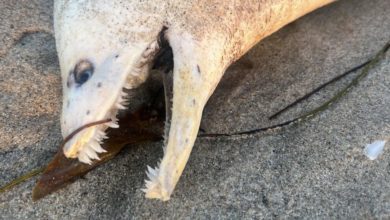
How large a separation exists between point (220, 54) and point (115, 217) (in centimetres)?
93

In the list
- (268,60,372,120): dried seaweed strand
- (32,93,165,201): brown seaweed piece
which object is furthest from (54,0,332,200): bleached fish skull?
(268,60,372,120): dried seaweed strand

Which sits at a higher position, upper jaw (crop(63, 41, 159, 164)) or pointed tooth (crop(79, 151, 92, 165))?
upper jaw (crop(63, 41, 159, 164))

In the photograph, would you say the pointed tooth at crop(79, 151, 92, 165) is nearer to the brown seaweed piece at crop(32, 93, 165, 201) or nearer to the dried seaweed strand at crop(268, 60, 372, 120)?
the brown seaweed piece at crop(32, 93, 165, 201)

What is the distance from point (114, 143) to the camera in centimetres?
254

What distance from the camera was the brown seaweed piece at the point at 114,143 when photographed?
2381 millimetres

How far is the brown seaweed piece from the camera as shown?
2381mm

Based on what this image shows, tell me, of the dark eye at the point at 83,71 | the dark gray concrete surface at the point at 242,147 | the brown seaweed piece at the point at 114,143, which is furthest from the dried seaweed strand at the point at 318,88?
the dark eye at the point at 83,71

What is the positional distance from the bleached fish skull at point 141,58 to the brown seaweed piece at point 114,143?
0.21 metres

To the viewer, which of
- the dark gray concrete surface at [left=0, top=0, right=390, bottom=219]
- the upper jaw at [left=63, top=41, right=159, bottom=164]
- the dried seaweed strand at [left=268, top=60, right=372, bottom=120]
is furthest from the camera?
the dried seaweed strand at [left=268, top=60, right=372, bottom=120]

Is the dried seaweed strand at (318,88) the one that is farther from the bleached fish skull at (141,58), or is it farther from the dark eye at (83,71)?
the dark eye at (83,71)

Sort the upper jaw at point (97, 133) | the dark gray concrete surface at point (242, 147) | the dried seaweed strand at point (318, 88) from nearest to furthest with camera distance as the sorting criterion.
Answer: the upper jaw at point (97, 133)
the dark gray concrete surface at point (242, 147)
the dried seaweed strand at point (318, 88)

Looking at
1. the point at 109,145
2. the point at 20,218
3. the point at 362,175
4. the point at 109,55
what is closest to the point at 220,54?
the point at 109,55

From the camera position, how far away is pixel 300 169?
247cm

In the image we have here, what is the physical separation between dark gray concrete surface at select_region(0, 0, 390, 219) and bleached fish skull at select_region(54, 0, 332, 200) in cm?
25
